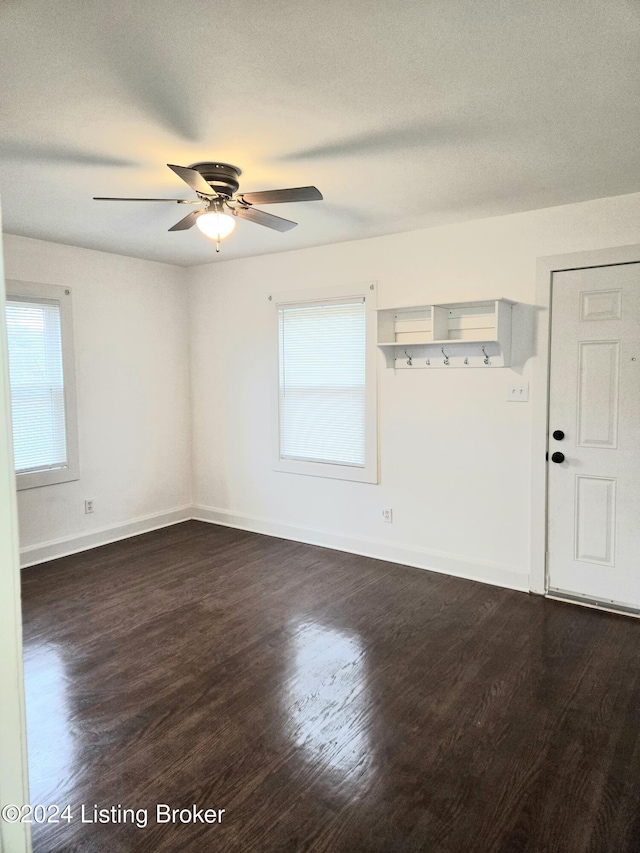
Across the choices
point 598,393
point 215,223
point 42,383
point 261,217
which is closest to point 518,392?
point 598,393

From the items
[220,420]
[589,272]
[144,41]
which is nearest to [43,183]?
[144,41]

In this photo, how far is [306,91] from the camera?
2018 mm

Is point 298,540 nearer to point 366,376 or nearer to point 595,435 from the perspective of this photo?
point 366,376

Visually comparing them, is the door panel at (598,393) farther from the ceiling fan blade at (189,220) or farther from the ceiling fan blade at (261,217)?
the ceiling fan blade at (189,220)

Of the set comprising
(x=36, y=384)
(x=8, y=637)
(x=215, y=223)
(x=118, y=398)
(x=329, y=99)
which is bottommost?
(x=8, y=637)

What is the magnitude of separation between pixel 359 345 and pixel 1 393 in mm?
3522

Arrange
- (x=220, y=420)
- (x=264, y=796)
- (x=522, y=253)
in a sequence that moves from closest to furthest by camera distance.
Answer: (x=264, y=796) → (x=522, y=253) → (x=220, y=420)

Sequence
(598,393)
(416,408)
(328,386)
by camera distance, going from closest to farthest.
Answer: (598,393)
(416,408)
(328,386)

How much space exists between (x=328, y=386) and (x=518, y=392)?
1.56 meters

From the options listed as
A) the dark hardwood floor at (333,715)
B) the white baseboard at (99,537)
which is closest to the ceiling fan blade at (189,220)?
the dark hardwood floor at (333,715)

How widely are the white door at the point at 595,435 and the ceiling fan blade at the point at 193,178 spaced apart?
2.23 metres

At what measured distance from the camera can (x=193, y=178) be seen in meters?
2.39

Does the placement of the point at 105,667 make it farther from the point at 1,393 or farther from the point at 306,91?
the point at 306,91

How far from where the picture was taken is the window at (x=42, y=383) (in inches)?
167
